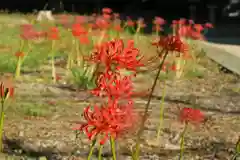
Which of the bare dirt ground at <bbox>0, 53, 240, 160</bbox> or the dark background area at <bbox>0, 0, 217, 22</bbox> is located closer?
the bare dirt ground at <bbox>0, 53, 240, 160</bbox>

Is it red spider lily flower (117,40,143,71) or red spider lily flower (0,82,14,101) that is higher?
red spider lily flower (117,40,143,71)

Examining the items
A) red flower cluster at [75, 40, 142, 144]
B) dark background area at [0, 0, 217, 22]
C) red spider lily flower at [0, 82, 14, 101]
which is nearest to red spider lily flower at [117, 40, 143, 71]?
A: red flower cluster at [75, 40, 142, 144]

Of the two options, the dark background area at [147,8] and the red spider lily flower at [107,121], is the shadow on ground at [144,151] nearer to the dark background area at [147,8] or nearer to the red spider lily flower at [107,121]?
the red spider lily flower at [107,121]

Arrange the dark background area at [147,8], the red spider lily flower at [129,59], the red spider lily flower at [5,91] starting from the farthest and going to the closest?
the dark background area at [147,8]
the red spider lily flower at [5,91]
the red spider lily flower at [129,59]

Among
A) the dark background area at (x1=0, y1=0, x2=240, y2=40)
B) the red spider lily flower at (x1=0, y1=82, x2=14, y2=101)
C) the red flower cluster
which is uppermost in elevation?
the red flower cluster

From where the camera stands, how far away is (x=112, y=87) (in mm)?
1374

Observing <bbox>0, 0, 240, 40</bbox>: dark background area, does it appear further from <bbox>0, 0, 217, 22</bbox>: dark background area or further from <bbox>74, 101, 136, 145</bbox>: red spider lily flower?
<bbox>74, 101, 136, 145</bbox>: red spider lily flower

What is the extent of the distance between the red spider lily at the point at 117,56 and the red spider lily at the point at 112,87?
0.04m

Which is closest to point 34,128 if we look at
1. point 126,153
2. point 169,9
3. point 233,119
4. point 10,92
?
point 126,153

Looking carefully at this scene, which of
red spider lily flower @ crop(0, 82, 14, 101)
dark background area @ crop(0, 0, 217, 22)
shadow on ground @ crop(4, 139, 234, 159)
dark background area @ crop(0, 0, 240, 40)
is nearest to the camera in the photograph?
red spider lily flower @ crop(0, 82, 14, 101)

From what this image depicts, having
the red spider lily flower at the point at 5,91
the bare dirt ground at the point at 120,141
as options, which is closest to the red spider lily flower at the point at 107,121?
A: the red spider lily flower at the point at 5,91

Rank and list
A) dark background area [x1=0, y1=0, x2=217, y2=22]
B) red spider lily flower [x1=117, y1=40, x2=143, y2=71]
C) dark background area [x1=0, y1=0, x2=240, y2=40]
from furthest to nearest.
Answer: dark background area [x1=0, y1=0, x2=217, y2=22], dark background area [x1=0, y1=0, x2=240, y2=40], red spider lily flower [x1=117, y1=40, x2=143, y2=71]

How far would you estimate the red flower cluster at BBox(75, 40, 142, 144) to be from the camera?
1352 millimetres

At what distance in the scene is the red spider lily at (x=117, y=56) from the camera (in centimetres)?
132
